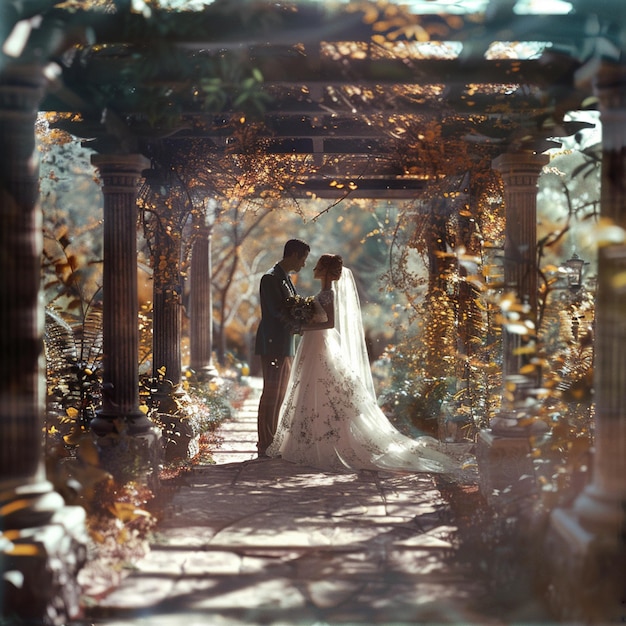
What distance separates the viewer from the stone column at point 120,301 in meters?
6.26

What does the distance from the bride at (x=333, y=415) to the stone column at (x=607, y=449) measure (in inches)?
138

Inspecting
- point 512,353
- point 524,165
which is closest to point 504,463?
point 512,353

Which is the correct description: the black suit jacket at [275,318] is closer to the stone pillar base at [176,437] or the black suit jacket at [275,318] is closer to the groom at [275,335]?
the groom at [275,335]

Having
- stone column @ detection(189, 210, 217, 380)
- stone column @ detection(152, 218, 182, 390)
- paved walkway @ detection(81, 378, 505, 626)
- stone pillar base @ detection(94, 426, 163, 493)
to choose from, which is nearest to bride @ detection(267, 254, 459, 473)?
paved walkway @ detection(81, 378, 505, 626)

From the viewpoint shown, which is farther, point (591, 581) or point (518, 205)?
point (518, 205)

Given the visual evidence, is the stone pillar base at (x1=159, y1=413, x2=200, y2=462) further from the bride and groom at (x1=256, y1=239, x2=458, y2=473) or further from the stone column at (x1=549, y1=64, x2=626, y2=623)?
the stone column at (x1=549, y1=64, x2=626, y2=623)

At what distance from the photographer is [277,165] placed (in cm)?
834

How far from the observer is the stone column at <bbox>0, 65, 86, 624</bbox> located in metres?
3.93

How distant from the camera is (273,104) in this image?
6.12 m

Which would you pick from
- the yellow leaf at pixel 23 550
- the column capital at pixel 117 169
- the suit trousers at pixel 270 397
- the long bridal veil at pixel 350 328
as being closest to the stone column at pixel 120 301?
the column capital at pixel 117 169

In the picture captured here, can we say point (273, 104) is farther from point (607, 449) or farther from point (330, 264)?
point (607, 449)

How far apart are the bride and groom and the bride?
0.01 meters

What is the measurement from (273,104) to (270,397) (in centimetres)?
339

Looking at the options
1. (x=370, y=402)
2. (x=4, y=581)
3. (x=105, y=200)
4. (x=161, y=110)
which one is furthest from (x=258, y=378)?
(x=4, y=581)
